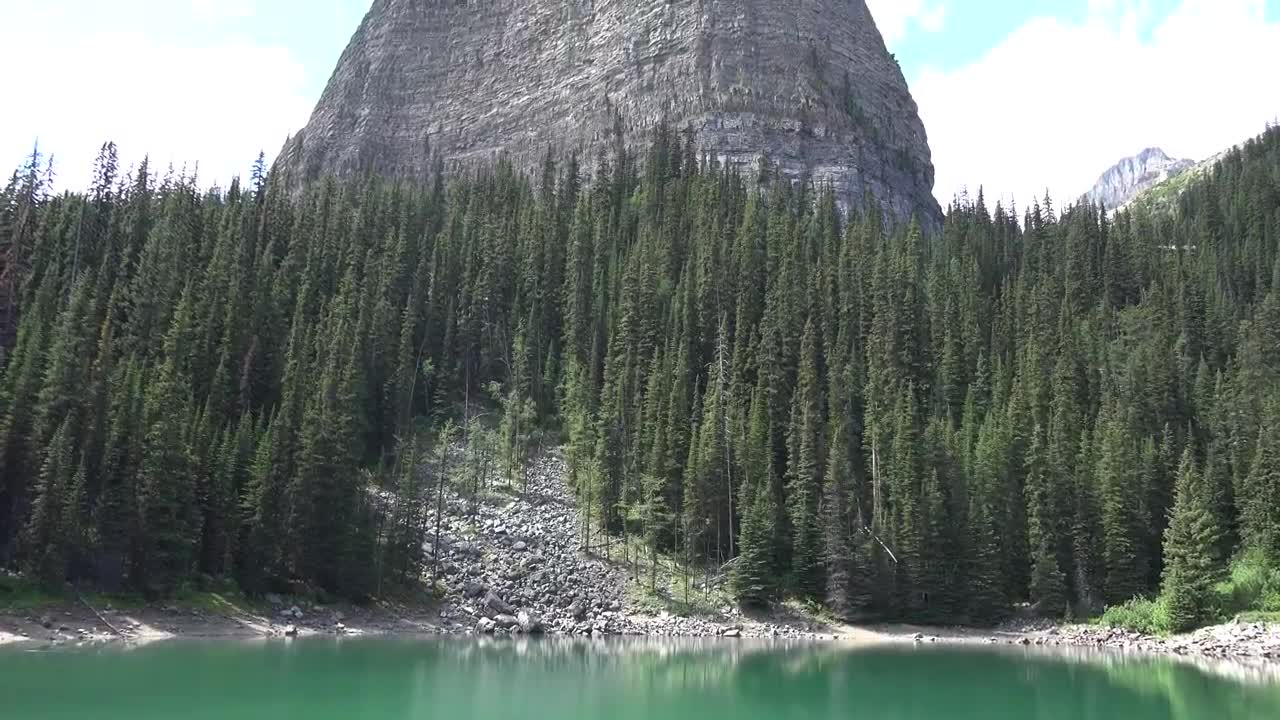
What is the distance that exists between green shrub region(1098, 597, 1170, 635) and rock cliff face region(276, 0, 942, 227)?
78993 mm

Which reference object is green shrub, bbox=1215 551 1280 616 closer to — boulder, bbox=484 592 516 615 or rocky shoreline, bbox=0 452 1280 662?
rocky shoreline, bbox=0 452 1280 662

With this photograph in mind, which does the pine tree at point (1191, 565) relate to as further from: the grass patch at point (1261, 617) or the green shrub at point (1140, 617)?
the grass patch at point (1261, 617)

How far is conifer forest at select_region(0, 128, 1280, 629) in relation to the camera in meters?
57.3

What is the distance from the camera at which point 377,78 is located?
16250 cm

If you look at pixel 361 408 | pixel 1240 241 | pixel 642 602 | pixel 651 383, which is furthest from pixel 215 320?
pixel 1240 241

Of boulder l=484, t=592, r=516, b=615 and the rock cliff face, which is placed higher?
the rock cliff face

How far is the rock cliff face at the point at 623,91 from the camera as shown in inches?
5423

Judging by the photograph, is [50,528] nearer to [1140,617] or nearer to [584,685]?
[584,685]

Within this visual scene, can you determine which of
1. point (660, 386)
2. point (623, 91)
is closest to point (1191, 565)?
point (660, 386)

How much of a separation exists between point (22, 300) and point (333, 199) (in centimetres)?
3997

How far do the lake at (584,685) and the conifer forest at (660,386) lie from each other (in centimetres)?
1295

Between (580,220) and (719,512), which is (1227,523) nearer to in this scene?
(719,512)

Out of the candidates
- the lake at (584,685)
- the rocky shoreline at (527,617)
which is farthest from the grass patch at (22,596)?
the lake at (584,685)

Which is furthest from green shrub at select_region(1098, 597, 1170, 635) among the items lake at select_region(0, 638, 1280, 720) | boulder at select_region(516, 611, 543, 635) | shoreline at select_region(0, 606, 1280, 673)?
boulder at select_region(516, 611, 543, 635)
